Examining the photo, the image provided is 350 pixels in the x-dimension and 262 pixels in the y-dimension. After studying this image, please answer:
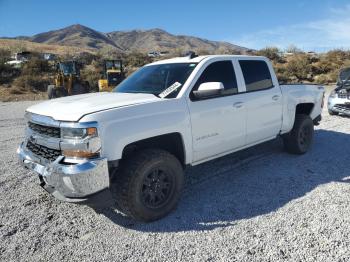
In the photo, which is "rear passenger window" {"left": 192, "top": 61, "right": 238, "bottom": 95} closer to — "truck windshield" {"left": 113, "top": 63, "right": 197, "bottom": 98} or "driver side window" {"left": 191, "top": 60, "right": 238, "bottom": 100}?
"driver side window" {"left": 191, "top": 60, "right": 238, "bottom": 100}

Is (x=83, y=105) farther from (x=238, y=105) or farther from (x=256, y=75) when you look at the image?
(x=256, y=75)

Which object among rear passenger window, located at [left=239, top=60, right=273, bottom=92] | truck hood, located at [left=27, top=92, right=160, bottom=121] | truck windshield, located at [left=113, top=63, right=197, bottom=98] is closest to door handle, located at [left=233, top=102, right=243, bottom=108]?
rear passenger window, located at [left=239, top=60, right=273, bottom=92]

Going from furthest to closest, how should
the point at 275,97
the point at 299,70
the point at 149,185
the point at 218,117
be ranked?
the point at 299,70 → the point at 275,97 → the point at 218,117 → the point at 149,185

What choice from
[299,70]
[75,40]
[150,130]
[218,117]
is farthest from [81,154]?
[75,40]

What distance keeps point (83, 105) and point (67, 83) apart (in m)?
15.0

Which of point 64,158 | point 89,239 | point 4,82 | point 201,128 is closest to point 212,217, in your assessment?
point 201,128

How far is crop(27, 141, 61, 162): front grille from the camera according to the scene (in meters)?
3.70

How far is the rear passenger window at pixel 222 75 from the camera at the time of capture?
4639mm

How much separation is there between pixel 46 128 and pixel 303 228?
9.97 feet

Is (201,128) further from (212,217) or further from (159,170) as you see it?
(212,217)

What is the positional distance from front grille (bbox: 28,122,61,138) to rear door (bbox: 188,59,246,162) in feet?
5.26

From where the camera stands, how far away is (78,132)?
3.46 metres

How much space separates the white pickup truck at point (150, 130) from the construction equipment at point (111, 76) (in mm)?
13348

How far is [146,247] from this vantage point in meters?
3.42
